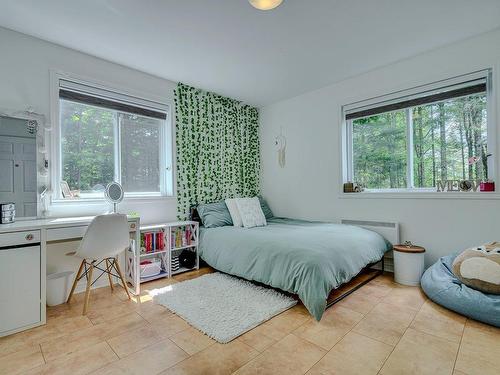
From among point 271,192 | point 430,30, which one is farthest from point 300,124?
point 430,30

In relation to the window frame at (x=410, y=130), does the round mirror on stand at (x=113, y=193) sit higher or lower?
lower

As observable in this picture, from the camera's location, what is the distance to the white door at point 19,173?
2.28 metres

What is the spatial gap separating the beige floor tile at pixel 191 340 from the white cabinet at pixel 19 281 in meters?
1.13

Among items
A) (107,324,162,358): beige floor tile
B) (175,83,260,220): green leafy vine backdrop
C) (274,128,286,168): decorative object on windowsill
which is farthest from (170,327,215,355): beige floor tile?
(274,128,286,168): decorative object on windowsill

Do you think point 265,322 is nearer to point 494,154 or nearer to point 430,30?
point 494,154

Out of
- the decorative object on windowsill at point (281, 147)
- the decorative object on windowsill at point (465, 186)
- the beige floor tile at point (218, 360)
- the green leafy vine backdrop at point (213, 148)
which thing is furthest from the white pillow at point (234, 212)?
the decorative object on windowsill at point (465, 186)

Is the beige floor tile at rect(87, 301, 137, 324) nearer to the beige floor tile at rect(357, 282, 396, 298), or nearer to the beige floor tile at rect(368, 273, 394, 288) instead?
the beige floor tile at rect(357, 282, 396, 298)

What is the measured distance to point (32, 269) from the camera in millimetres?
1957

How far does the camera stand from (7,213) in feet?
7.00

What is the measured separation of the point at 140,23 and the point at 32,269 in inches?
86.0

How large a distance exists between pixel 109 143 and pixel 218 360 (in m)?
2.61

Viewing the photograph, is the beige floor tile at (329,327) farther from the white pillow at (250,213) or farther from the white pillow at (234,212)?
the white pillow at (234,212)

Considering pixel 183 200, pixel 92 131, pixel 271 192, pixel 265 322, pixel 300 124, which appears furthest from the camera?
pixel 271 192

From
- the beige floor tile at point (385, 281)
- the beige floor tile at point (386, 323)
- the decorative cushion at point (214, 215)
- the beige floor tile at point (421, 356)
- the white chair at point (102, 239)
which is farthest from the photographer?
the decorative cushion at point (214, 215)
